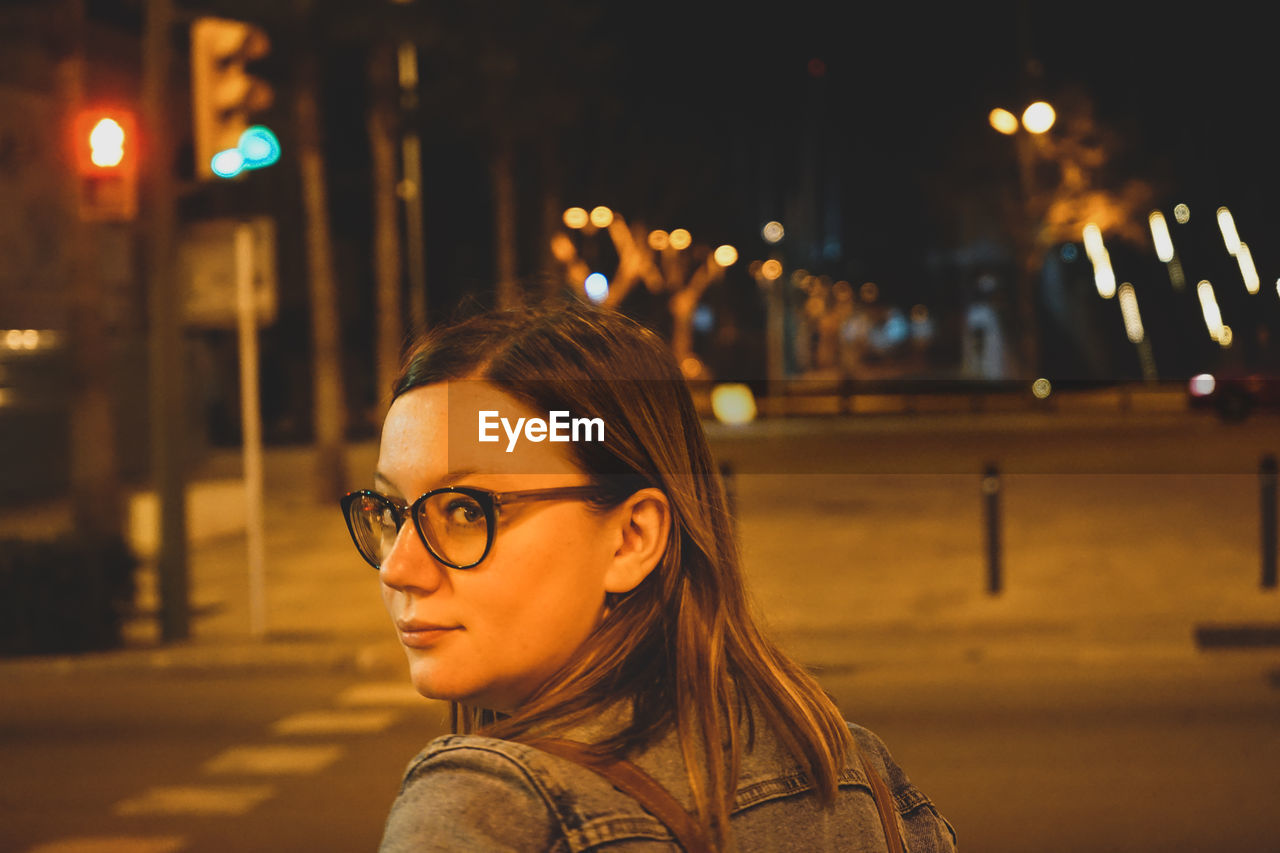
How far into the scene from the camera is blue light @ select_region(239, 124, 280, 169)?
10289 mm

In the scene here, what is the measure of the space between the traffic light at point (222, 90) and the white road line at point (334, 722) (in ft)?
13.1

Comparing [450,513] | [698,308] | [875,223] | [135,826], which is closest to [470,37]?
[135,826]

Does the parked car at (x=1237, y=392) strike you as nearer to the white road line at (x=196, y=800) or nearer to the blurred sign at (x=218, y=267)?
the blurred sign at (x=218, y=267)

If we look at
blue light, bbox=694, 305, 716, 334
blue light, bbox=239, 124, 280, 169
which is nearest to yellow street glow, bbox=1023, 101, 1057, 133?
blue light, bbox=239, 124, 280, 169

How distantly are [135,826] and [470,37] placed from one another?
79.4 feet

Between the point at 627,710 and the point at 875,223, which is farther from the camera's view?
the point at 875,223

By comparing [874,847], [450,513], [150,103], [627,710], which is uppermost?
[150,103]

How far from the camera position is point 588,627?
4.85 ft

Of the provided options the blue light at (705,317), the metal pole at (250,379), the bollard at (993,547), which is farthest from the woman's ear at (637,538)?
the blue light at (705,317)

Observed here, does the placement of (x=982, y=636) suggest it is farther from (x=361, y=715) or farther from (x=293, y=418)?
(x=293, y=418)

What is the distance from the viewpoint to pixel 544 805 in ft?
3.95

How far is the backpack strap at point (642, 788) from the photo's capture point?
1.26 metres

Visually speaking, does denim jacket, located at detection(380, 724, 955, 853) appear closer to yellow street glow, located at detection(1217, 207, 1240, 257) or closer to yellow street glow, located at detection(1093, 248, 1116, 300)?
yellow street glow, located at detection(1217, 207, 1240, 257)

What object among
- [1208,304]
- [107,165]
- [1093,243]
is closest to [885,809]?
[107,165]
